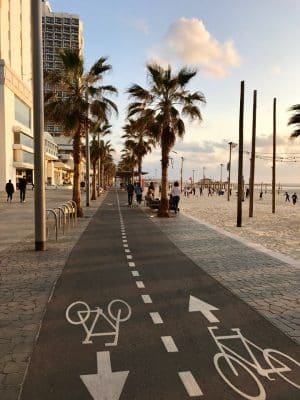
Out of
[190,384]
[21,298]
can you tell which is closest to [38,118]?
[21,298]

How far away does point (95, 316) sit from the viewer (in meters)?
5.75

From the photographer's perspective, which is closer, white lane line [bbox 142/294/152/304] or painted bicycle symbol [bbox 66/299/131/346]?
painted bicycle symbol [bbox 66/299/131/346]

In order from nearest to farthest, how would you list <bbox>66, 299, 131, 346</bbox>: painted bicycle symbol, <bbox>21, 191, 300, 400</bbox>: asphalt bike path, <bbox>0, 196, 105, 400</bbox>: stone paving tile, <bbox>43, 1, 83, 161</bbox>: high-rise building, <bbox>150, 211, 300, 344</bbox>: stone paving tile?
<bbox>21, 191, 300, 400</bbox>: asphalt bike path, <bbox>0, 196, 105, 400</bbox>: stone paving tile, <bbox>66, 299, 131, 346</bbox>: painted bicycle symbol, <bbox>150, 211, 300, 344</bbox>: stone paving tile, <bbox>43, 1, 83, 161</bbox>: high-rise building

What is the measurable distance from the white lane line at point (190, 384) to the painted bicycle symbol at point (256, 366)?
1.04 ft

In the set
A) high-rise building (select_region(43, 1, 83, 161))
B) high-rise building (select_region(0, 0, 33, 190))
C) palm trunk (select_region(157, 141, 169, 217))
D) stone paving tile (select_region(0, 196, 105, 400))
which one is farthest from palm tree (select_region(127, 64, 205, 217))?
high-rise building (select_region(43, 1, 83, 161))

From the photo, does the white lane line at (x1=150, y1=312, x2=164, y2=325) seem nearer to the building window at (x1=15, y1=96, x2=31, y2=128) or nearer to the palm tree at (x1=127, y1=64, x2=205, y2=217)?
the palm tree at (x1=127, y1=64, x2=205, y2=217)

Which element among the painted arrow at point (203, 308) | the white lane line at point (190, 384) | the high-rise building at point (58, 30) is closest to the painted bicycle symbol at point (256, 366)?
the white lane line at point (190, 384)

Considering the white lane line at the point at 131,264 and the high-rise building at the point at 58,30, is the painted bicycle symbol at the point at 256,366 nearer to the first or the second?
the white lane line at the point at 131,264

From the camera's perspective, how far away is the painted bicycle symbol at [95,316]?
5.11m

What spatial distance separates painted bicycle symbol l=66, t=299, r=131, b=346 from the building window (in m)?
60.2

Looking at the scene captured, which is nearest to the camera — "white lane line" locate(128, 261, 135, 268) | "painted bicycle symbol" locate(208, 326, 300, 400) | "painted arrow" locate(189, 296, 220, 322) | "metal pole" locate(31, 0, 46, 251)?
"painted bicycle symbol" locate(208, 326, 300, 400)

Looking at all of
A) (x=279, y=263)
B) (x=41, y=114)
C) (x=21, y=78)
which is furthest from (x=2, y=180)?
(x=279, y=263)

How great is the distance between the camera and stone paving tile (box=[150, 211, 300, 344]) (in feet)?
19.8

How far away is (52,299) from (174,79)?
56.8 ft
